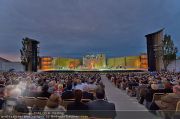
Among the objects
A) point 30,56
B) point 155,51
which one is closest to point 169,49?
point 155,51

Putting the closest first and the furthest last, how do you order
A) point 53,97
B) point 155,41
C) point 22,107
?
point 53,97, point 22,107, point 155,41

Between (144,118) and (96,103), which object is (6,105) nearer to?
(96,103)

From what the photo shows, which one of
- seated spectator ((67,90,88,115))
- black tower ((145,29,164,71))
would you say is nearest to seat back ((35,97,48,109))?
seated spectator ((67,90,88,115))

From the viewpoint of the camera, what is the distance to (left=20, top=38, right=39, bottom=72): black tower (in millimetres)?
112938

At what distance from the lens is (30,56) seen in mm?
112062

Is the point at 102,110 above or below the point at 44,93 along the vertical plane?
below

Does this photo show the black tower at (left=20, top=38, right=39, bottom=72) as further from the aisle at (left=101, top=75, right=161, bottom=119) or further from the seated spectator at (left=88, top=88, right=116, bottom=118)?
the seated spectator at (left=88, top=88, right=116, bottom=118)

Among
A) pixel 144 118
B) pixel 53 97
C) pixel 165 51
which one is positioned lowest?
pixel 144 118

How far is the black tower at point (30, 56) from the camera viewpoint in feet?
371

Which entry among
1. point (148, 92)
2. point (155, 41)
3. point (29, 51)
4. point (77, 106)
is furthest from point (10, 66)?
point (77, 106)

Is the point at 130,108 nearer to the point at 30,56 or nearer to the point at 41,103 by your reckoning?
the point at 41,103

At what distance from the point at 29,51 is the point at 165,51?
37546 mm

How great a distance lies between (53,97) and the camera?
26.0 ft

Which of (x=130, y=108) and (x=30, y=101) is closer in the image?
(x=30, y=101)
